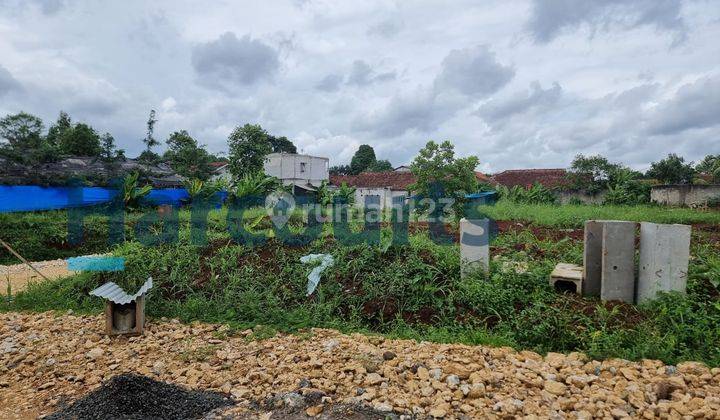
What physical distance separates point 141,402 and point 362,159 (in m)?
41.1

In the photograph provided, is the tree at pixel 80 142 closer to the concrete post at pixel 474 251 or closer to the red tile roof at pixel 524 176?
the concrete post at pixel 474 251

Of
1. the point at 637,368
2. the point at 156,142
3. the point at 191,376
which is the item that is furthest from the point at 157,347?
the point at 156,142

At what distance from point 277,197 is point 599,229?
1227cm

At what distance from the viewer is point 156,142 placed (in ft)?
75.3

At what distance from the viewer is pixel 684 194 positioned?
19094mm

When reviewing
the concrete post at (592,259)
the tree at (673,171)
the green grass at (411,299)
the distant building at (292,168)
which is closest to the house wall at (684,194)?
the tree at (673,171)

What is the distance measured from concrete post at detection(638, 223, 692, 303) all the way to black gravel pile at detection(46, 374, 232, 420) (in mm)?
4065

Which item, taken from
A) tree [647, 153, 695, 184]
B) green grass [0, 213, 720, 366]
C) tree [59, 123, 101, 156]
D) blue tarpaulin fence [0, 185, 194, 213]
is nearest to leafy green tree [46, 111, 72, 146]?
tree [59, 123, 101, 156]

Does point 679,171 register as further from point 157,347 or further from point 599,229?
point 157,347

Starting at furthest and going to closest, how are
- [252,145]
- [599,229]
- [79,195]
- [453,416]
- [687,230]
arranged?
1. [252,145]
2. [79,195]
3. [599,229]
4. [687,230]
5. [453,416]

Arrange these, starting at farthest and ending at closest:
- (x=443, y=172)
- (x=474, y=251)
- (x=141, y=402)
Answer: (x=443, y=172) < (x=474, y=251) < (x=141, y=402)

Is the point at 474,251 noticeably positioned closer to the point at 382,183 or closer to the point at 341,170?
the point at 382,183

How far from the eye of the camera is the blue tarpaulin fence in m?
13.0

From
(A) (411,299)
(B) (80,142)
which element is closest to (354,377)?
(A) (411,299)
